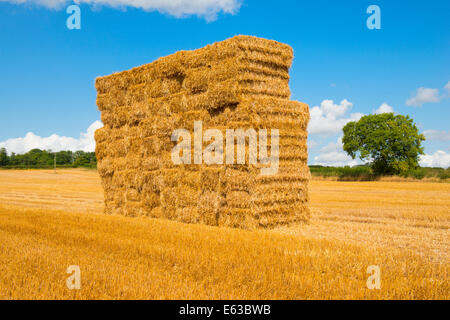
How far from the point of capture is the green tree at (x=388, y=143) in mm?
37938

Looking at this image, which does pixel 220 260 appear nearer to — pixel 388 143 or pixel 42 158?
pixel 388 143

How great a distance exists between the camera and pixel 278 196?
9.01 meters

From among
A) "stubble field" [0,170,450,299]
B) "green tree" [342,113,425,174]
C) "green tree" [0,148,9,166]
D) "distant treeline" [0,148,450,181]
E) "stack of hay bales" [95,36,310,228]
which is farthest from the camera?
"green tree" [0,148,9,166]

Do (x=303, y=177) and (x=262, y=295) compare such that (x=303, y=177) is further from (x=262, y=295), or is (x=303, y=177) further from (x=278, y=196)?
(x=262, y=295)

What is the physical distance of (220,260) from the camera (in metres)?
5.34

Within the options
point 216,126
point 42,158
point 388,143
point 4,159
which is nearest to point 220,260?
point 216,126

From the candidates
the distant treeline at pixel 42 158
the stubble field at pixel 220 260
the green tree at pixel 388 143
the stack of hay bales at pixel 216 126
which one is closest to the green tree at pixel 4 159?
the distant treeline at pixel 42 158

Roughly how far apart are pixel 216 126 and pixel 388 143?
1343 inches

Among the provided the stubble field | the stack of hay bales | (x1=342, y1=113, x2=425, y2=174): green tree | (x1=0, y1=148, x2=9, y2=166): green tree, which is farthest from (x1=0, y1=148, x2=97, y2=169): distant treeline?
the stubble field

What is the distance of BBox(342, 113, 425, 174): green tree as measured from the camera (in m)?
37.9

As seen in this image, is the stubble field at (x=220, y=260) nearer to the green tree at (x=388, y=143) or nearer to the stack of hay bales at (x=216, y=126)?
the stack of hay bales at (x=216, y=126)

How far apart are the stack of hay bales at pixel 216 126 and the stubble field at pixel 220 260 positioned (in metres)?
0.93

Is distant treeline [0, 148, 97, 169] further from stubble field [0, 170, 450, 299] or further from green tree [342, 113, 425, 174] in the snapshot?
stubble field [0, 170, 450, 299]

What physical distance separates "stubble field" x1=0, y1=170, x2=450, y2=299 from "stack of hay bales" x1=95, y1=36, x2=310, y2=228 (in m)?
0.93
